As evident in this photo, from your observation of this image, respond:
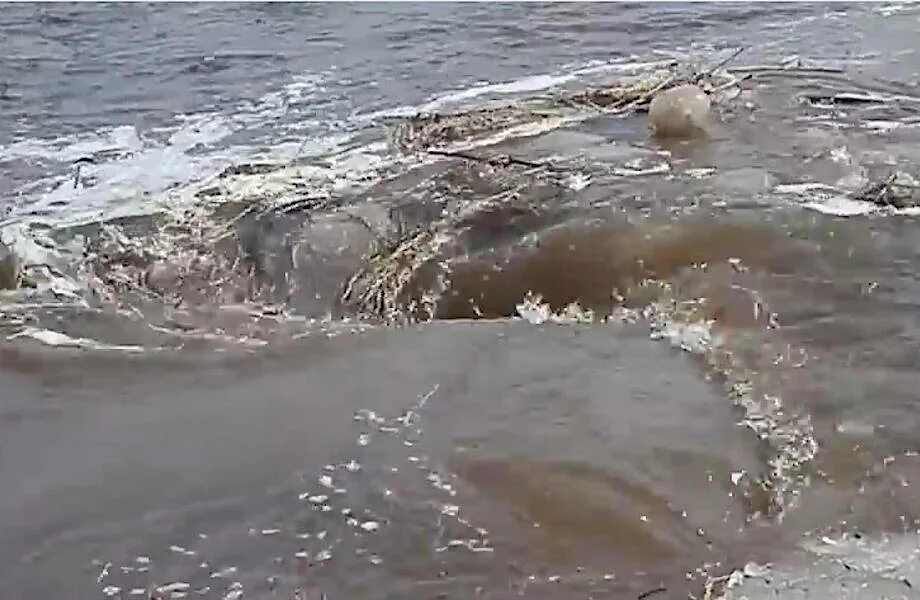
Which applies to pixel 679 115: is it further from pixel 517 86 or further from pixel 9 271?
pixel 9 271

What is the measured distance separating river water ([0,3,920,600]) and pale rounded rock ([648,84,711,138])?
18 centimetres

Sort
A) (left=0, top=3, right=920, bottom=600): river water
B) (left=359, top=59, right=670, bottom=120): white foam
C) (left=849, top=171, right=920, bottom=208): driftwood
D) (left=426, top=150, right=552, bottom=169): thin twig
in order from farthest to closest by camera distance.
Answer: (left=359, top=59, right=670, bottom=120): white foam, (left=426, top=150, right=552, bottom=169): thin twig, (left=849, top=171, right=920, bottom=208): driftwood, (left=0, top=3, right=920, bottom=600): river water

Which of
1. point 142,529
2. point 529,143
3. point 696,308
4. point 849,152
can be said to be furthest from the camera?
point 529,143

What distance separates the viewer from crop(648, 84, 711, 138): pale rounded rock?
26.7 feet

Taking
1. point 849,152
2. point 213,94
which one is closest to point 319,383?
point 849,152

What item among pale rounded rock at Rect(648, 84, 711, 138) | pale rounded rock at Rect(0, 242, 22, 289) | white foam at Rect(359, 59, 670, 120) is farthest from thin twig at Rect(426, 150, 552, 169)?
pale rounded rock at Rect(0, 242, 22, 289)

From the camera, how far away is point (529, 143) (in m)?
8.23

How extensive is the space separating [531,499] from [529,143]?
4.52 m

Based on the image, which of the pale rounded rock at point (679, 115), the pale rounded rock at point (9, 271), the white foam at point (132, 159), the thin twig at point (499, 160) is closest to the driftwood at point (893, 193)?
the pale rounded rock at point (679, 115)

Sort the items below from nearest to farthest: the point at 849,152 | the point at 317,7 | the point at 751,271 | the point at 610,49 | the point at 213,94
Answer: the point at 751,271
the point at 849,152
the point at 213,94
the point at 610,49
the point at 317,7

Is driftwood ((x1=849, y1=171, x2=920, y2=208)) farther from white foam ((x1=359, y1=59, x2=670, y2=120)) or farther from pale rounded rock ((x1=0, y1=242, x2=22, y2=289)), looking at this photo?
pale rounded rock ((x1=0, y1=242, x2=22, y2=289))

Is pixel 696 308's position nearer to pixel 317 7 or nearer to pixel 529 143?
pixel 529 143

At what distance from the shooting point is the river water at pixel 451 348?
3.93 meters

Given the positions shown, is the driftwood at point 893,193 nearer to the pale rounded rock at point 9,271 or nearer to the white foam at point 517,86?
the white foam at point 517,86
